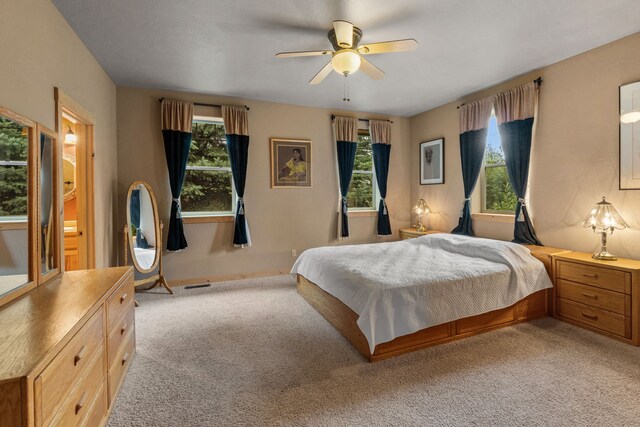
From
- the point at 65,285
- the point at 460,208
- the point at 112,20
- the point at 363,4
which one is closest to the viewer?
the point at 65,285

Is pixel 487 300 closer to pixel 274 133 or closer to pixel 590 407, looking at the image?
pixel 590 407

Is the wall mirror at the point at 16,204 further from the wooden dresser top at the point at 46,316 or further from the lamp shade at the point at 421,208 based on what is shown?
the lamp shade at the point at 421,208

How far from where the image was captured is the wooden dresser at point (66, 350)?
100cm

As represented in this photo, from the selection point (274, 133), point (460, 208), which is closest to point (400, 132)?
point (460, 208)

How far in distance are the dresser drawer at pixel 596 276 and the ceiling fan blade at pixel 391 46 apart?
8.22 ft

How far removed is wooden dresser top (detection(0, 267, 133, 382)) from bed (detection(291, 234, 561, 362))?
5.51 feet

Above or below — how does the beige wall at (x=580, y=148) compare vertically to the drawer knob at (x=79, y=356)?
above

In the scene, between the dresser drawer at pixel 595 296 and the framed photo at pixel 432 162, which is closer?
the dresser drawer at pixel 595 296

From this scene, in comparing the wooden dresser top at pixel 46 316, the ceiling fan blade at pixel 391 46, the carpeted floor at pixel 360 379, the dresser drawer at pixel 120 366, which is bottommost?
the carpeted floor at pixel 360 379

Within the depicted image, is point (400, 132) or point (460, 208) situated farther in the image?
point (400, 132)

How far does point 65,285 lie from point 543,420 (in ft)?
9.59

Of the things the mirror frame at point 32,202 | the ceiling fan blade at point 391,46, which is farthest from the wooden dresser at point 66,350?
the ceiling fan blade at point 391,46

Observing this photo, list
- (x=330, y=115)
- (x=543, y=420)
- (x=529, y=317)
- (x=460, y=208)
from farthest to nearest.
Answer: (x=330, y=115), (x=460, y=208), (x=529, y=317), (x=543, y=420)

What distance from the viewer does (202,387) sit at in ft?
6.72
